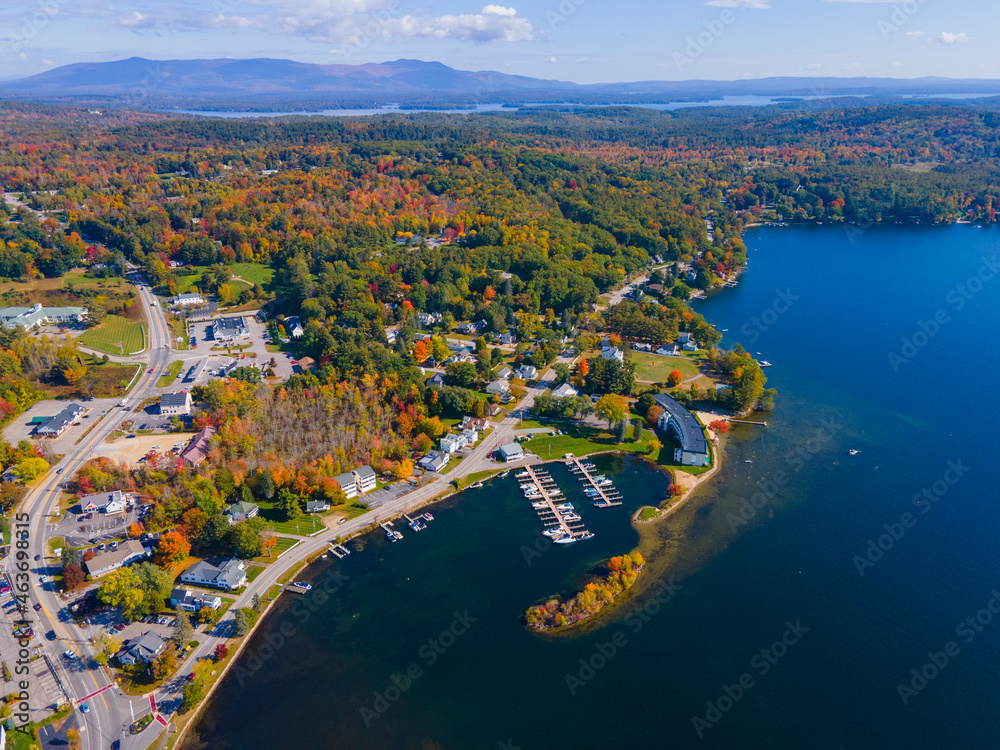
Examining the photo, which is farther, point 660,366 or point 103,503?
point 660,366

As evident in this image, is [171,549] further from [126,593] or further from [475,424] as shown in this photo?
[475,424]

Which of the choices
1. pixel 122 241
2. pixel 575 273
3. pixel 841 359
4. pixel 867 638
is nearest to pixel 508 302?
pixel 575 273

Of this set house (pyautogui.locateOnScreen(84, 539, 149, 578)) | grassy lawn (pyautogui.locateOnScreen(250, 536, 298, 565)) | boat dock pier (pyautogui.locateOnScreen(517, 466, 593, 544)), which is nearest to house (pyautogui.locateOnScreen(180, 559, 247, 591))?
grassy lawn (pyautogui.locateOnScreen(250, 536, 298, 565))

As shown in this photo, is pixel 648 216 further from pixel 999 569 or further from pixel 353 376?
pixel 999 569

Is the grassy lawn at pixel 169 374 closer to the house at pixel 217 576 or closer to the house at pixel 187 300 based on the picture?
the house at pixel 187 300

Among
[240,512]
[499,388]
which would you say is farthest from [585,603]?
[499,388]

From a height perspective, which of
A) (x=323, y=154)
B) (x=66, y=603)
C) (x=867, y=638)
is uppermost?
(x=323, y=154)
